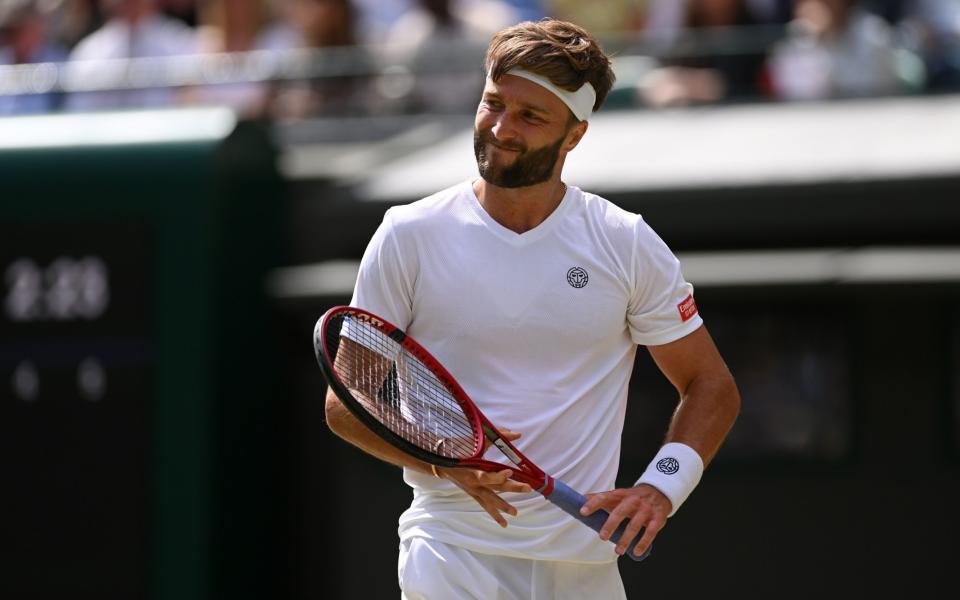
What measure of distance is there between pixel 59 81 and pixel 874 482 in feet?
15.7

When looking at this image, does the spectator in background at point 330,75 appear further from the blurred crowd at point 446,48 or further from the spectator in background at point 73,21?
the spectator in background at point 73,21

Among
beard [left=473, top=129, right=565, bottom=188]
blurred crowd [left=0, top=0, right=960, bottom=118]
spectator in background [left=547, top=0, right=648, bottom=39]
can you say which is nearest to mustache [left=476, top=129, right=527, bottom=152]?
beard [left=473, top=129, right=565, bottom=188]

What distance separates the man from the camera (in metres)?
3.84

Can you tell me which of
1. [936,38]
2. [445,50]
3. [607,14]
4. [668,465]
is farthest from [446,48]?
[668,465]

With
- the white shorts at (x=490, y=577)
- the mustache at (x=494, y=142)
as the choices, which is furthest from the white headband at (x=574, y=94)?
the white shorts at (x=490, y=577)

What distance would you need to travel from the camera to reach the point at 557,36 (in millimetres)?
3857

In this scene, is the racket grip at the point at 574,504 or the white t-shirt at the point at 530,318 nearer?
the racket grip at the point at 574,504

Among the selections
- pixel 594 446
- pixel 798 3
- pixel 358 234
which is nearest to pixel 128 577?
pixel 358 234

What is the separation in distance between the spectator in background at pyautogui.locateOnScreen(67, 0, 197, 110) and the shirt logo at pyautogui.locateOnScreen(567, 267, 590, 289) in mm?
5668

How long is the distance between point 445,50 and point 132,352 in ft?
6.96

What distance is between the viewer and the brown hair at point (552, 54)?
379cm

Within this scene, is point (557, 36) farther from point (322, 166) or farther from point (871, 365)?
point (322, 166)

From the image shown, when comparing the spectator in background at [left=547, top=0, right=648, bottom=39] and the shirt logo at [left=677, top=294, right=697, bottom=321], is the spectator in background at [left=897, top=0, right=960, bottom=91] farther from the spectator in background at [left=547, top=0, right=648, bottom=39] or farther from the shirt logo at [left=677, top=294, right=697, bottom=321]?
the shirt logo at [left=677, top=294, right=697, bottom=321]

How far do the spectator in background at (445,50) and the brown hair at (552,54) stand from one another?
4.59 metres
